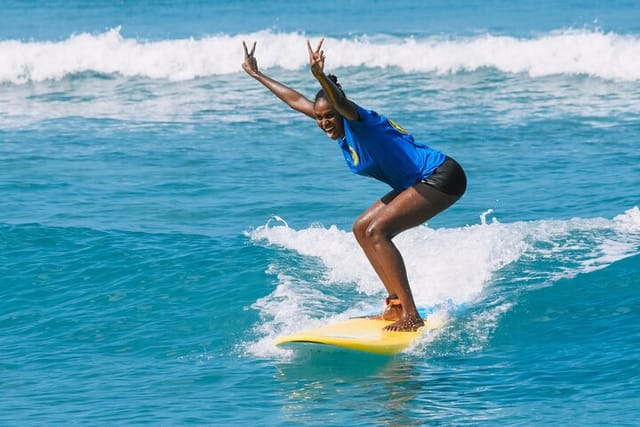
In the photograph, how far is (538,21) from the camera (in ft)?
99.8

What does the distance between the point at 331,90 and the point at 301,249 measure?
4134 millimetres

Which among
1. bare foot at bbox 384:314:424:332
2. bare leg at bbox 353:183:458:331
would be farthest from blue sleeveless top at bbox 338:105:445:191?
bare foot at bbox 384:314:424:332

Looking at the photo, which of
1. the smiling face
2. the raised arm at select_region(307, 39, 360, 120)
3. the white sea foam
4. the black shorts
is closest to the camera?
the raised arm at select_region(307, 39, 360, 120)

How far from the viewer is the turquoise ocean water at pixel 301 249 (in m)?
7.53

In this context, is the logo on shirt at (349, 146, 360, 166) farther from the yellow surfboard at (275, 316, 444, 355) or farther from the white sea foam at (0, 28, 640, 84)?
the white sea foam at (0, 28, 640, 84)

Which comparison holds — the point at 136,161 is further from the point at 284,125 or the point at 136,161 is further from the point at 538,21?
the point at 538,21

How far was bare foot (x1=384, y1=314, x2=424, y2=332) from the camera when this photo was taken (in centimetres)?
820

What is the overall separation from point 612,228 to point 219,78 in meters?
14.7

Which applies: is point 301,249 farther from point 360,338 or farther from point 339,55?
point 339,55

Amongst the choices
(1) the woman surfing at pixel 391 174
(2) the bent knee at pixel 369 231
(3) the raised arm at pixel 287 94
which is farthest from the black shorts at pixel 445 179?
(3) the raised arm at pixel 287 94

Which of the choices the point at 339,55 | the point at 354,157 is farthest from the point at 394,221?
the point at 339,55

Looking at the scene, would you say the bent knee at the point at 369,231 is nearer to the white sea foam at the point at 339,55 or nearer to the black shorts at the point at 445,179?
the black shorts at the point at 445,179

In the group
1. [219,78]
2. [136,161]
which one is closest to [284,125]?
[136,161]

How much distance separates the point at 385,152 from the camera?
7625 millimetres
